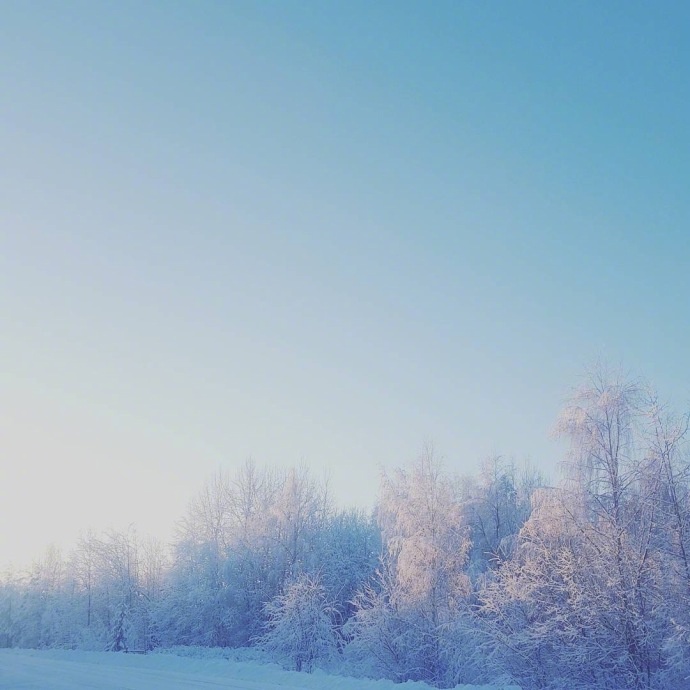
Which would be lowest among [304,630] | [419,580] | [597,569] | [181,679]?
[181,679]

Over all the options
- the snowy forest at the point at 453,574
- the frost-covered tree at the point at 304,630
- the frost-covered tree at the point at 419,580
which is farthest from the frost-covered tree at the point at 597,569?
the frost-covered tree at the point at 304,630

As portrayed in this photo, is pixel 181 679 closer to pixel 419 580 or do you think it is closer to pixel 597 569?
pixel 419 580

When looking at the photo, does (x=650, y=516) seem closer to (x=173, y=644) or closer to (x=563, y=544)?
(x=563, y=544)

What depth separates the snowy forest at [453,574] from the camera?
18.6 metres

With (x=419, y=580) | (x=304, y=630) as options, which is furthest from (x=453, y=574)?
(x=304, y=630)

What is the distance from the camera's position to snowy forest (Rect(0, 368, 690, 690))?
61.0 ft

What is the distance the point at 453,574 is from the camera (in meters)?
27.8

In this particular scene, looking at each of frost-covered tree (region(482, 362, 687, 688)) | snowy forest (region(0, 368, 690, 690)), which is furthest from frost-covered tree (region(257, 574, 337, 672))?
frost-covered tree (region(482, 362, 687, 688))

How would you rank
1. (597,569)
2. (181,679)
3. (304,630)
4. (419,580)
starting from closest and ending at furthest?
1. (597,569)
2. (181,679)
3. (419,580)
4. (304,630)

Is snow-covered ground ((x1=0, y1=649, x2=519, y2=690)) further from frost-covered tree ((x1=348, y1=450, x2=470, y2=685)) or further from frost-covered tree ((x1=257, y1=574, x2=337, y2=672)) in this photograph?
frost-covered tree ((x1=348, y1=450, x2=470, y2=685))

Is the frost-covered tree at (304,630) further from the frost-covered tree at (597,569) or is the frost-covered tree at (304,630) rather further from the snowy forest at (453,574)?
the frost-covered tree at (597,569)

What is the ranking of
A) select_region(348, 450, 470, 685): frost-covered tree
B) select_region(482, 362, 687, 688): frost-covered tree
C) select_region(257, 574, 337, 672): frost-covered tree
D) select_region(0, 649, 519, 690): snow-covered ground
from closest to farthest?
select_region(482, 362, 687, 688): frost-covered tree < select_region(0, 649, 519, 690): snow-covered ground < select_region(348, 450, 470, 685): frost-covered tree < select_region(257, 574, 337, 672): frost-covered tree

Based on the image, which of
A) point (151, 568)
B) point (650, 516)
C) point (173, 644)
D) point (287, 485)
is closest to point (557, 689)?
point (650, 516)

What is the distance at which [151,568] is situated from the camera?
5141 centimetres
